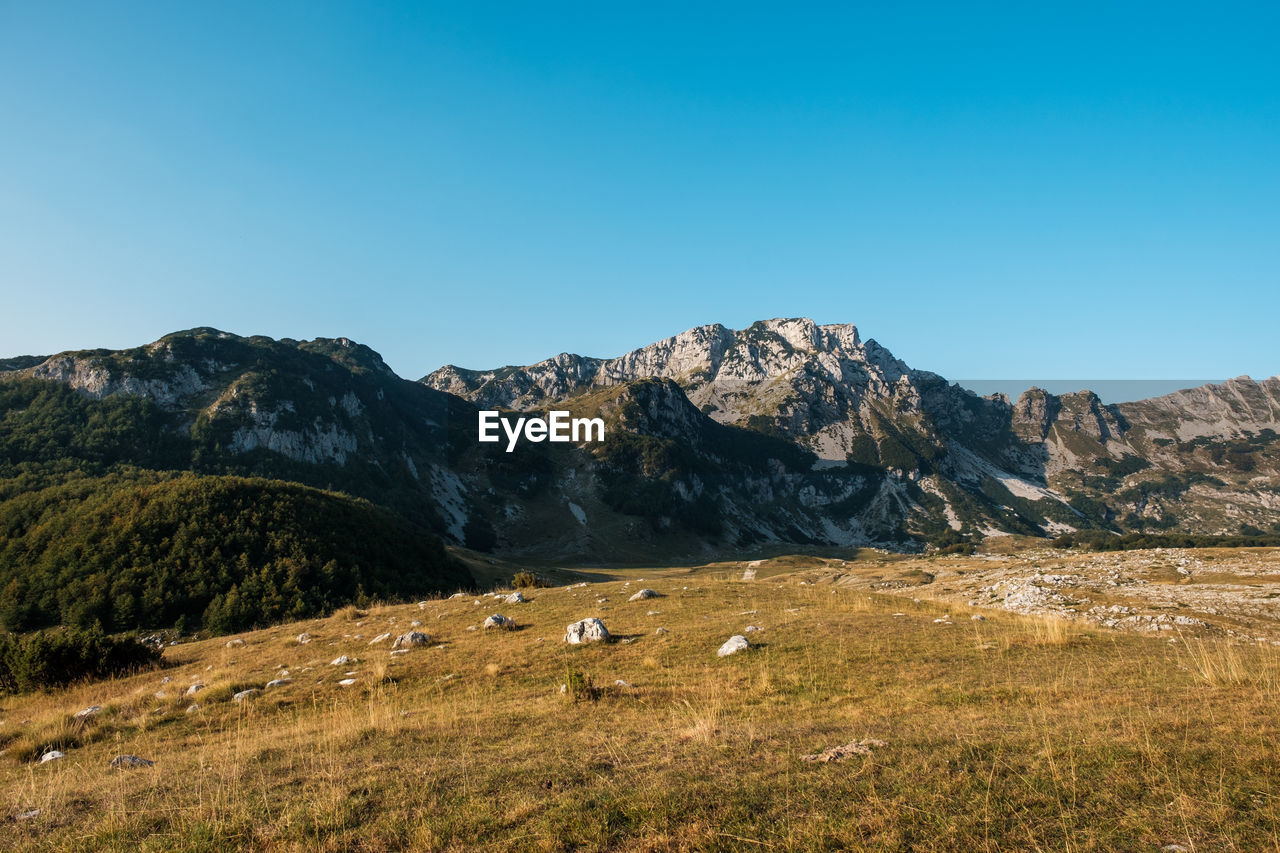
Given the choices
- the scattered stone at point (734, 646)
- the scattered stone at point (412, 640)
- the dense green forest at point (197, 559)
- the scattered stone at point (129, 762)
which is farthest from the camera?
the dense green forest at point (197, 559)

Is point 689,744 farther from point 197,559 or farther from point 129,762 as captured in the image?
point 197,559

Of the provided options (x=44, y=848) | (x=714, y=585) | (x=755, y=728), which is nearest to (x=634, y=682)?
(x=755, y=728)

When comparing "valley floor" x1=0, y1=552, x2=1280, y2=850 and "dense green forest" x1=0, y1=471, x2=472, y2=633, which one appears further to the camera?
"dense green forest" x1=0, y1=471, x2=472, y2=633

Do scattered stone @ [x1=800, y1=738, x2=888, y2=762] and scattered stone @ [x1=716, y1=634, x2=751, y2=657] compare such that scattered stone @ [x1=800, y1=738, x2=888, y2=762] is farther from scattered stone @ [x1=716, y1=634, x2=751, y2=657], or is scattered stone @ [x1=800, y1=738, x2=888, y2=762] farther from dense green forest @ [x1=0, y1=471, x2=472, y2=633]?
dense green forest @ [x1=0, y1=471, x2=472, y2=633]

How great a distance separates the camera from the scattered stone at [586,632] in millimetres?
15328

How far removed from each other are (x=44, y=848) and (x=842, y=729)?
929 cm

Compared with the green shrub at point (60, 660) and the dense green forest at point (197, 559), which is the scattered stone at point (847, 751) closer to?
the green shrub at point (60, 660)

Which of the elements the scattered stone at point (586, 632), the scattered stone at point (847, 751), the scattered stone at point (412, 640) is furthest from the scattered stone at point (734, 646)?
the scattered stone at point (412, 640)

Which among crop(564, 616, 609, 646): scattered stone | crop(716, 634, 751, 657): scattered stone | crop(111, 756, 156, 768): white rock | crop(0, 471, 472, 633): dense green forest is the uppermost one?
crop(111, 756, 156, 768): white rock

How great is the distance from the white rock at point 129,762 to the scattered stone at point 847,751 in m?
10.0

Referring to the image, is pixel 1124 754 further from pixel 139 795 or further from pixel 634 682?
pixel 139 795

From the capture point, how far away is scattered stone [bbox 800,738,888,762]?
22.5 ft

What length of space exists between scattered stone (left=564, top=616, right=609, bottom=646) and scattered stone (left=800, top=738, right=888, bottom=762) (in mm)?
9094

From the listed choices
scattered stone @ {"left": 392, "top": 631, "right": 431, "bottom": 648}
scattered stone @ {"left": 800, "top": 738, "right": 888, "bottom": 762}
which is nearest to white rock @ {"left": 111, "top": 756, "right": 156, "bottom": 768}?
scattered stone @ {"left": 392, "top": 631, "right": 431, "bottom": 648}
